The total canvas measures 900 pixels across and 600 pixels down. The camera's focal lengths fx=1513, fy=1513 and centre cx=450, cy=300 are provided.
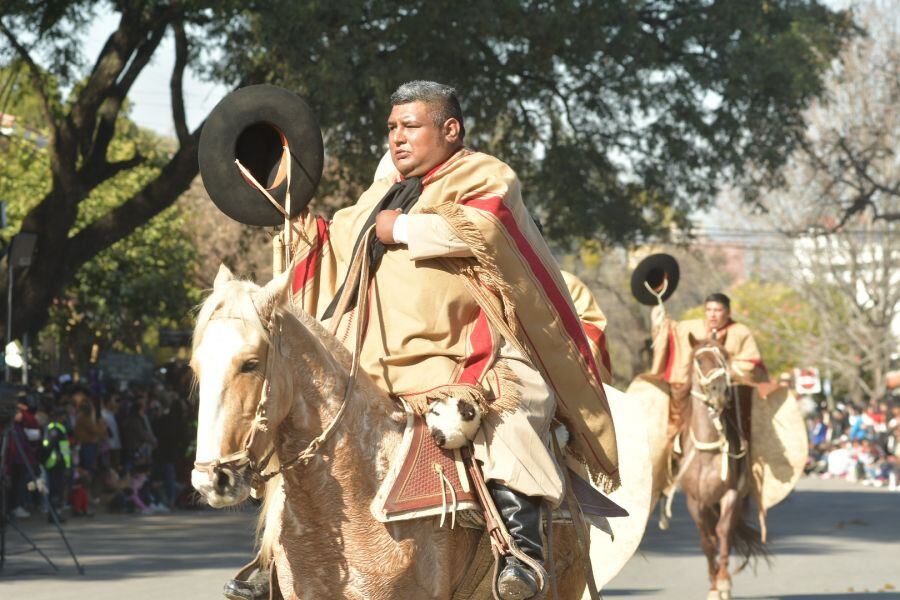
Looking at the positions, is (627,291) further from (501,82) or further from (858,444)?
(501,82)

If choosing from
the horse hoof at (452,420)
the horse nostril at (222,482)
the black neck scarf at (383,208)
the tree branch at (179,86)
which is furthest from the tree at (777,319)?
the horse nostril at (222,482)

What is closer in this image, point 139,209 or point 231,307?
point 231,307

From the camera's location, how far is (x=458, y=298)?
5398mm

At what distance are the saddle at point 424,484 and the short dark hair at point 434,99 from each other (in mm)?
1164

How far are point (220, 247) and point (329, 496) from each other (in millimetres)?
36165

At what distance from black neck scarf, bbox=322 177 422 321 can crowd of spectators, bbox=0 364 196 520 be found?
42.4 ft

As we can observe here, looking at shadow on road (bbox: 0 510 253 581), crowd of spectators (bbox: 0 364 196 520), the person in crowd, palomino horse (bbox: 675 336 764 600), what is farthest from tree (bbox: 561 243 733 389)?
palomino horse (bbox: 675 336 764 600)

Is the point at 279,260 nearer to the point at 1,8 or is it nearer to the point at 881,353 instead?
the point at 1,8

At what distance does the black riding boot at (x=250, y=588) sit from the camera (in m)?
5.21

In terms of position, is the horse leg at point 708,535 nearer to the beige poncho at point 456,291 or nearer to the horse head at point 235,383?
the beige poncho at point 456,291

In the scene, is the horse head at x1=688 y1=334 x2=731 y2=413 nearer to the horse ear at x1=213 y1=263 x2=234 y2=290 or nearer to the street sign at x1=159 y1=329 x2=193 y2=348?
the horse ear at x1=213 y1=263 x2=234 y2=290

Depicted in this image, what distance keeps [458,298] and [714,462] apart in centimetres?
790

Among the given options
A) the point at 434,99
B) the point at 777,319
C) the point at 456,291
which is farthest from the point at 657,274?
the point at 777,319

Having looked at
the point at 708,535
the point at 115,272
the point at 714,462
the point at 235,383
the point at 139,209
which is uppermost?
the point at 139,209
